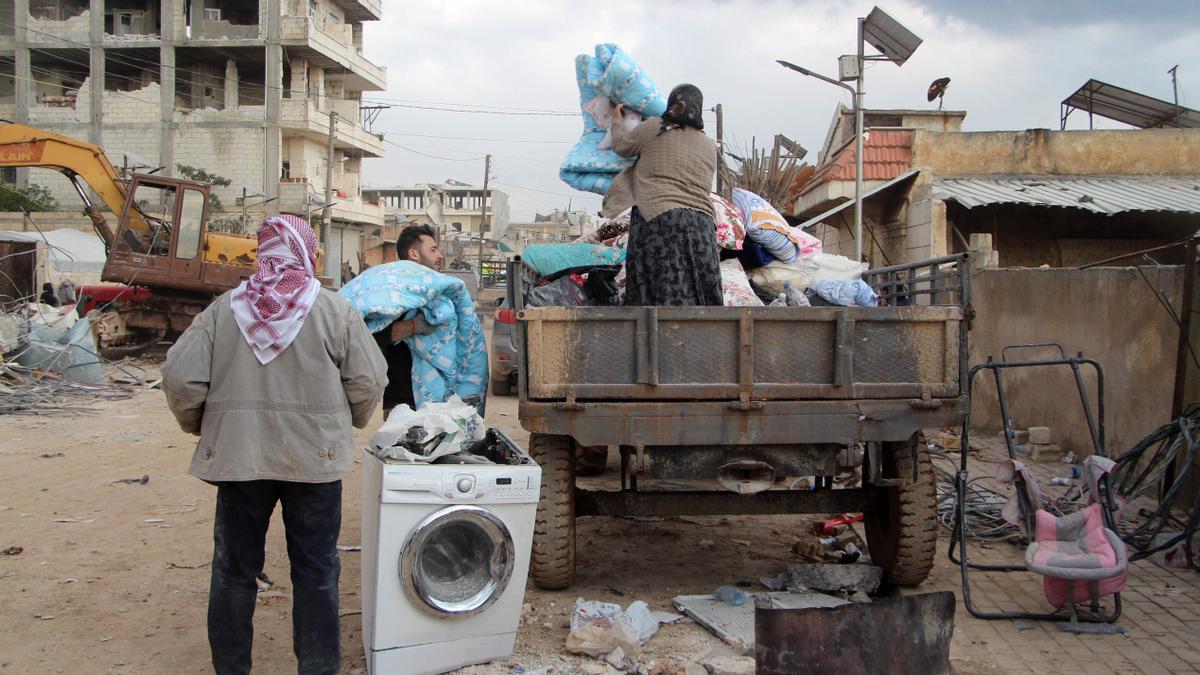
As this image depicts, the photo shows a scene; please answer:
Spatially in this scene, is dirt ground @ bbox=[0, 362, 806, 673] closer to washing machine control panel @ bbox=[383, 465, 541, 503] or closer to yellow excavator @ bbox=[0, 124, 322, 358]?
washing machine control panel @ bbox=[383, 465, 541, 503]

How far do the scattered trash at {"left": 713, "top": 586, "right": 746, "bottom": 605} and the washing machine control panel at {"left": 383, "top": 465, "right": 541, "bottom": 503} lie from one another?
4.49 ft

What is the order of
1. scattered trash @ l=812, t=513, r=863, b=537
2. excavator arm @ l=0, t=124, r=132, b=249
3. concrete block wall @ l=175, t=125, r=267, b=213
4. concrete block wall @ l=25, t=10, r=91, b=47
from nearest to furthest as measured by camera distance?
scattered trash @ l=812, t=513, r=863, b=537, excavator arm @ l=0, t=124, r=132, b=249, concrete block wall @ l=175, t=125, r=267, b=213, concrete block wall @ l=25, t=10, r=91, b=47

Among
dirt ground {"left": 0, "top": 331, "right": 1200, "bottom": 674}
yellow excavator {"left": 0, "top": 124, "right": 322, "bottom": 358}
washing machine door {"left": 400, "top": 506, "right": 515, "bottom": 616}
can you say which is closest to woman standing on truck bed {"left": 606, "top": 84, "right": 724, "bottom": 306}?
dirt ground {"left": 0, "top": 331, "right": 1200, "bottom": 674}

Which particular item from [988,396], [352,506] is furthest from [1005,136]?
[352,506]

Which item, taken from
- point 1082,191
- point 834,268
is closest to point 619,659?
point 834,268

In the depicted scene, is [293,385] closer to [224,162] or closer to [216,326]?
[216,326]

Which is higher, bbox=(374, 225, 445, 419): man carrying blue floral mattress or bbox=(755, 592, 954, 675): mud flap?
bbox=(374, 225, 445, 419): man carrying blue floral mattress

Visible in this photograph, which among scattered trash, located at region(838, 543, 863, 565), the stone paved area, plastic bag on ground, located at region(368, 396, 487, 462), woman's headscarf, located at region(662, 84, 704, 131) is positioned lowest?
the stone paved area

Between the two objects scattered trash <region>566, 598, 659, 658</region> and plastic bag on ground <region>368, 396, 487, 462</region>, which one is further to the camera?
scattered trash <region>566, 598, 659, 658</region>

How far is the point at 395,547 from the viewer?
10.7ft

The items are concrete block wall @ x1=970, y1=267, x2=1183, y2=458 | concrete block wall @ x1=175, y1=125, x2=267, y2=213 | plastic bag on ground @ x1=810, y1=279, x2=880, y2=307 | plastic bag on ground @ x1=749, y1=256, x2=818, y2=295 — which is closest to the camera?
plastic bag on ground @ x1=810, y1=279, x2=880, y2=307

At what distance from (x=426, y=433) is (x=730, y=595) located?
5.78 feet

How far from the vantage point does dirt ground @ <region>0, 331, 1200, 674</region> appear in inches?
147

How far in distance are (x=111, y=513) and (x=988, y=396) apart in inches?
310
